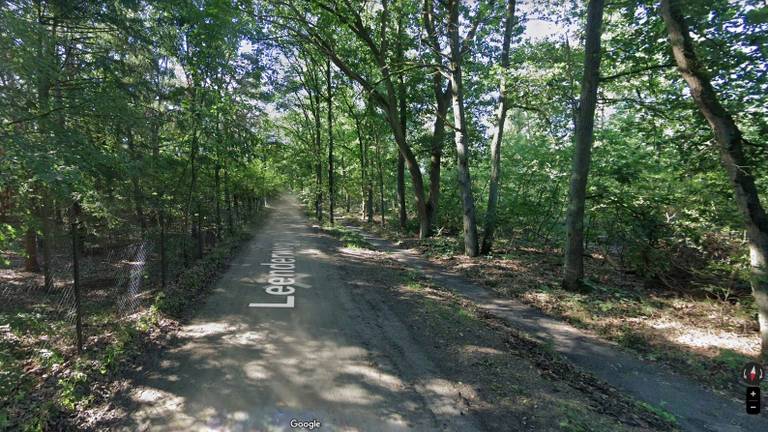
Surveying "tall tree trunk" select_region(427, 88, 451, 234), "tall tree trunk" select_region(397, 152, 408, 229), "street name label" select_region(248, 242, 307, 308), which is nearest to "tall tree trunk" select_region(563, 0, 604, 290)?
"street name label" select_region(248, 242, 307, 308)

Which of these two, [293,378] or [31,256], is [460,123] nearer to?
[293,378]

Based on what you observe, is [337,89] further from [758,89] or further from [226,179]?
[758,89]

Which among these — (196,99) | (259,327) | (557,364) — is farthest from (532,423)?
(196,99)

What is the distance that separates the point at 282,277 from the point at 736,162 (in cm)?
932

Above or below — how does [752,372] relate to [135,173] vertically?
below

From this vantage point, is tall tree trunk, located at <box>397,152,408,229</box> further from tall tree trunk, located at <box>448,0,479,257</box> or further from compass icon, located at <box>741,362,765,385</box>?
compass icon, located at <box>741,362,765,385</box>

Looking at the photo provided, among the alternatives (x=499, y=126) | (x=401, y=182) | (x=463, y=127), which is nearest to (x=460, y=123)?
(x=463, y=127)

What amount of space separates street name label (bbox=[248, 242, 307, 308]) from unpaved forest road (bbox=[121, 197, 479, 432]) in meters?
0.42

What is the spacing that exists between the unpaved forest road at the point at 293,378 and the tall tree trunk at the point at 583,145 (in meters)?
4.72

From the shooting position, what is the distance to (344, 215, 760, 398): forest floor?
16.9 feet

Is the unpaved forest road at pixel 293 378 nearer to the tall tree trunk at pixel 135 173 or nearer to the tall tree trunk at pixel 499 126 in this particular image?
the tall tree trunk at pixel 135 173

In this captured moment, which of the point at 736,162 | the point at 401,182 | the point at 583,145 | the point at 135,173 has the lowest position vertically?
the point at 135,173

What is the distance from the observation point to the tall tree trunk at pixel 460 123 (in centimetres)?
1144

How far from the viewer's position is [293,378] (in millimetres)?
4387
